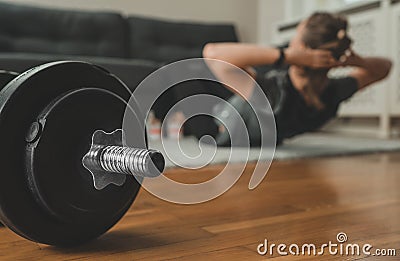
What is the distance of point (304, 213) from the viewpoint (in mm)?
899

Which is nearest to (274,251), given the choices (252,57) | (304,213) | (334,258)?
(334,258)

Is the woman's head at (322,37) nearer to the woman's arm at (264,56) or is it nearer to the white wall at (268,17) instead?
the woman's arm at (264,56)

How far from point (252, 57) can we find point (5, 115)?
4.74 ft

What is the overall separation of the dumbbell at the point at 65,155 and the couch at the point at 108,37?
178 cm

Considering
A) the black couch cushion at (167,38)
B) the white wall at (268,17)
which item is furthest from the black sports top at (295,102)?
the white wall at (268,17)

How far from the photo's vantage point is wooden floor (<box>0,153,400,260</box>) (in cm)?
65

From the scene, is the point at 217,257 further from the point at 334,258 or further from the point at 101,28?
the point at 101,28

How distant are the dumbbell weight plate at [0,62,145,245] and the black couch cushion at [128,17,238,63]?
8.77 feet

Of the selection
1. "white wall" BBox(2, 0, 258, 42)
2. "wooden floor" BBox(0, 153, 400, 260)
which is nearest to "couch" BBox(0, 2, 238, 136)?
"white wall" BBox(2, 0, 258, 42)

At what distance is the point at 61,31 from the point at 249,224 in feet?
8.46

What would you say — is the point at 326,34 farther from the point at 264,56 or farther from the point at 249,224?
the point at 249,224

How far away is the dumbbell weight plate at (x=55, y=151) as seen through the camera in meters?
0.57

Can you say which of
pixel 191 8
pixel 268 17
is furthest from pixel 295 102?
pixel 268 17

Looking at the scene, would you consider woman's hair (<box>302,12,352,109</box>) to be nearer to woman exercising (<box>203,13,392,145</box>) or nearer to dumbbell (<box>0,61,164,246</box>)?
woman exercising (<box>203,13,392,145</box>)
